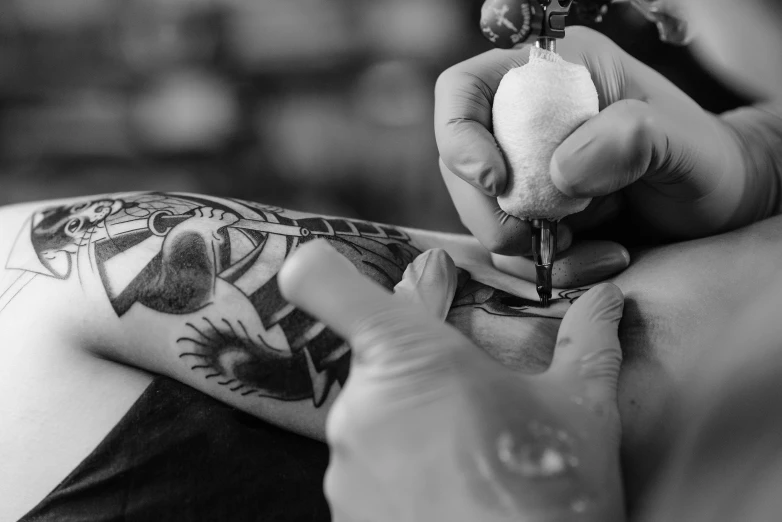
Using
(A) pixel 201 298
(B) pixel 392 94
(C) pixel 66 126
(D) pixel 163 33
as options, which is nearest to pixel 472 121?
(A) pixel 201 298

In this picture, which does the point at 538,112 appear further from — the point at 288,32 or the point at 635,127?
the point at 288,32

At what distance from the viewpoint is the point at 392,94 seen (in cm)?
177

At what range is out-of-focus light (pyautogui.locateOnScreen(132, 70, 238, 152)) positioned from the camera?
1.76m

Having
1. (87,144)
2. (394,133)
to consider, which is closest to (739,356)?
(394,133)

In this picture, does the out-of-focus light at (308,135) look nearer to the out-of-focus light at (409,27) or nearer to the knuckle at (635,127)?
the out-of-focus light at (409,27)

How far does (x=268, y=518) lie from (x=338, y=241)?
360 millimetres

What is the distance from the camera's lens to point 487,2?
812 mm

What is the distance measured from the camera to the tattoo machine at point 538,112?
0.65 metres

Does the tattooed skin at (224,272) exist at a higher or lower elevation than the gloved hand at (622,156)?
lower

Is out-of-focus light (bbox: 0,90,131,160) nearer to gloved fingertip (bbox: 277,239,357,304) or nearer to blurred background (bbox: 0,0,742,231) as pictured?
blurred background (bbox: 0,0,742,231)

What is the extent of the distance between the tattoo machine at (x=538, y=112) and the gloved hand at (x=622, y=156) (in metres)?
0.02

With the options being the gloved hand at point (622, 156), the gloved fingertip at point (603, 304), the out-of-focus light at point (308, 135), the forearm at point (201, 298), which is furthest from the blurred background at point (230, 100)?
the gloved fingertip at point (603, 304)

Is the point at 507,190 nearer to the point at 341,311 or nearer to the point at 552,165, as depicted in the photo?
the point at 552,165

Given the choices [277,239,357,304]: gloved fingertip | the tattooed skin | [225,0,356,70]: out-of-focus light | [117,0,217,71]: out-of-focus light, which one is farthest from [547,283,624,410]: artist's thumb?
[117,0,217,71]: out-of-focus light
